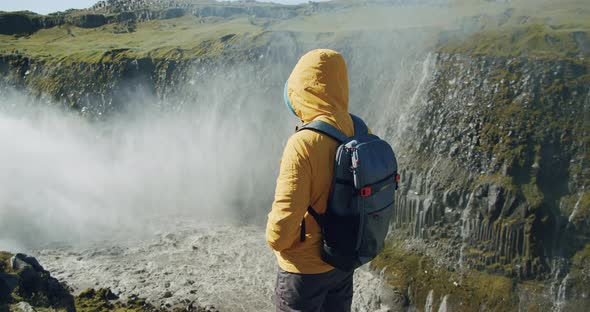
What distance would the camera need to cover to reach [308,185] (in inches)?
198

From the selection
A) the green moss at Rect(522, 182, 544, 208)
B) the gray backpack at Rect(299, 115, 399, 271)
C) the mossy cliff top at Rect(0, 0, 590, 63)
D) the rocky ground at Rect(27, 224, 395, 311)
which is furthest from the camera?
the mossy cliff top at Rect(0, 0, 590, 63)

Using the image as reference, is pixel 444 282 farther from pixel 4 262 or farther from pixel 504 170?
pixel 4 262

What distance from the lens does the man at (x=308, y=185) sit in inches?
198

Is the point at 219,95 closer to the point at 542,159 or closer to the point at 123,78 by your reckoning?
the point at 123,78

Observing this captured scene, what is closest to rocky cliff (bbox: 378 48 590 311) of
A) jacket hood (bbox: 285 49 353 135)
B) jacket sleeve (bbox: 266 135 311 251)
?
jacket hood (bbox: 285 49 353 135)

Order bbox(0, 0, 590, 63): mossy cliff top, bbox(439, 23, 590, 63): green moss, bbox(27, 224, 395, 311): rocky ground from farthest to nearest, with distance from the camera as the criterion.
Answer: bbox(0, 0, 590, 63): mossy cliff top → bbox(439, 23, 590, 63): green moss → bbox(27, 224, 395, 311): rocky ground

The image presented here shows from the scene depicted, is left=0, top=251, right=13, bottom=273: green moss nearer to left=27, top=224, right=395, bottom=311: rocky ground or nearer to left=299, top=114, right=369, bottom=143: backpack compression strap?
left=27, top=224, right=395, bottom=311: rocky ground

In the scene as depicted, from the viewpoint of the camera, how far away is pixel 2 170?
1484 inches

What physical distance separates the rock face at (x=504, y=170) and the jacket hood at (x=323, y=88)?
19.1 metres

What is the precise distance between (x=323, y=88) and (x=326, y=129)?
1.79ft

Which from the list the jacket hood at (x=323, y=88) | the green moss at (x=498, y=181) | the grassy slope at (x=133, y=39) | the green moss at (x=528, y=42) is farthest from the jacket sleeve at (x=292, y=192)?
the grassy slope at (x=133, y=39)

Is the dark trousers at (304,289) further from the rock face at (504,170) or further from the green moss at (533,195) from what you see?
the green moss at (533,195)

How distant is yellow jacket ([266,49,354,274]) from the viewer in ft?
16.4

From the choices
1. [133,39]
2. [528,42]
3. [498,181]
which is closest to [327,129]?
[498,181]
